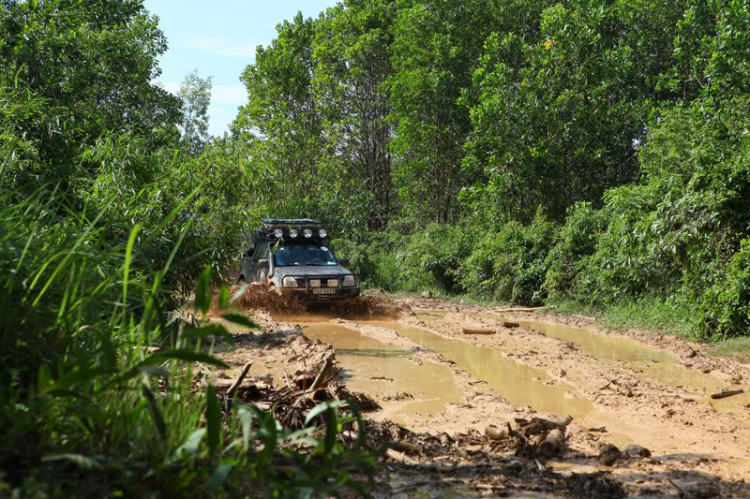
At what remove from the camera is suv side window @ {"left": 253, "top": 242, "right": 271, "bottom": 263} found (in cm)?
1744

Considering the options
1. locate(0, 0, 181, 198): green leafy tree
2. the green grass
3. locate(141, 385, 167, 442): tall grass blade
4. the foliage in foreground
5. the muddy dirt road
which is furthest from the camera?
locate(0, 0, 181, 198): green leafy tree

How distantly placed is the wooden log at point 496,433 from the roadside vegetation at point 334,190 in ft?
7.11

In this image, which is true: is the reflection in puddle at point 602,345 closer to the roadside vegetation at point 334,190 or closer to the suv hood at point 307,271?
the roadside vegetation at point 334,190

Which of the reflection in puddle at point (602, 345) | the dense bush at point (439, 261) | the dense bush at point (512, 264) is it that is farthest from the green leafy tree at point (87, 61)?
the dense bush at point (512, 264)

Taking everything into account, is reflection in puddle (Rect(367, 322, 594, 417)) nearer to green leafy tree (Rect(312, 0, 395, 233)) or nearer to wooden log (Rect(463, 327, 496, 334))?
wooden log (Rect(463, 327, 496, 334))

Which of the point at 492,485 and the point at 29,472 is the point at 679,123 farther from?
the point at 29,472

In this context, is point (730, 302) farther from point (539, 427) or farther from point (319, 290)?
point (319, 290)

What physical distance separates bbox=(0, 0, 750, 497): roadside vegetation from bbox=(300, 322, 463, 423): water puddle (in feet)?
7.84

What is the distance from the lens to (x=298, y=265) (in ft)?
55.2

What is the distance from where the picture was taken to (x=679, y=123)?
1847 centimetres

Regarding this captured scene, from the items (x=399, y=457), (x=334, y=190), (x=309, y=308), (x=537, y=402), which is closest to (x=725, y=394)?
(x=537, y=402)

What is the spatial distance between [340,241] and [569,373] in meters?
17.8

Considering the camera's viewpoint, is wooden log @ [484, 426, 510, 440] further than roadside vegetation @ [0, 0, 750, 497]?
Yes

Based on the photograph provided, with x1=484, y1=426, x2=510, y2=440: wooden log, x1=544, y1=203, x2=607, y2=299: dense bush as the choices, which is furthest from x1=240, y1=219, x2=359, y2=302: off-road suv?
x1=484, y1=426, x2=510, y2=440: wooden log
